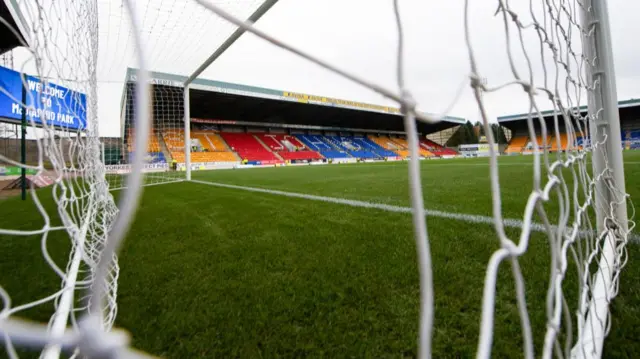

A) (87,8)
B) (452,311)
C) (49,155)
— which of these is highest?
(87,8)

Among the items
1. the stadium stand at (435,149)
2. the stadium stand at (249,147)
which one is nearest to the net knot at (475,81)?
the stadium stand at (249,147)

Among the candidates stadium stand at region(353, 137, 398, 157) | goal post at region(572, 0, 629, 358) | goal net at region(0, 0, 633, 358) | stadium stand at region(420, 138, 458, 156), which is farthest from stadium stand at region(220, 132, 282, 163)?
goal post at region(572, 0, 629, 358)

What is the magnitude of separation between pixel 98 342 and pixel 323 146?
2638 cm

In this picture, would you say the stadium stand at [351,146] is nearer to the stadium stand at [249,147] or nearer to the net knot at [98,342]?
the stadium stand at [249,147]

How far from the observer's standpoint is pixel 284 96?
19.7 metres

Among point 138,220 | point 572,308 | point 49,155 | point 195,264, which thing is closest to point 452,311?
point 572,308

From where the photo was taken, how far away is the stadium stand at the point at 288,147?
23.7 meters

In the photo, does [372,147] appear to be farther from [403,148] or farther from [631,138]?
[631,138]

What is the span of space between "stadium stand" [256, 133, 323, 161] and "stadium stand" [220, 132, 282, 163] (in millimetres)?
659

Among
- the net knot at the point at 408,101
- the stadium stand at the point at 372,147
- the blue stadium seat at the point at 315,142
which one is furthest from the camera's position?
the stadium stand at the point at 372,147

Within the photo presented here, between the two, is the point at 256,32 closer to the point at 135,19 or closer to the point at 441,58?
the point at 135,19

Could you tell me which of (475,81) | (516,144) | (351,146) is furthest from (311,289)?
(516,144)

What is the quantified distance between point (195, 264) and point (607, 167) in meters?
1.86

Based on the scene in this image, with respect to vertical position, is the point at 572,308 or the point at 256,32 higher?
the point at 256,32
